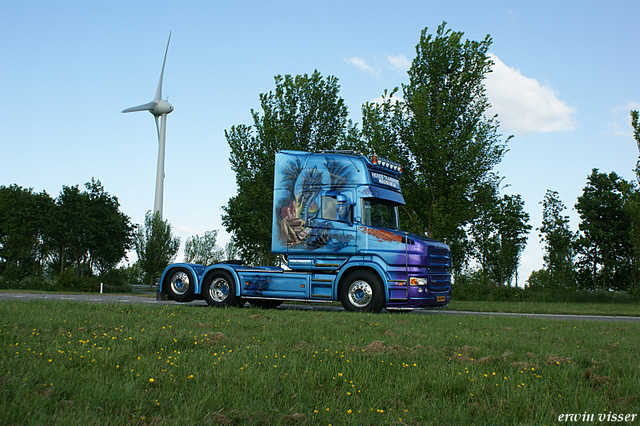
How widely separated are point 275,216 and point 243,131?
13.9 metres

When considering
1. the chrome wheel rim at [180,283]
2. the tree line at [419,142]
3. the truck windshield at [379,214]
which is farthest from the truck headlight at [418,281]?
the tree line at [419,142]

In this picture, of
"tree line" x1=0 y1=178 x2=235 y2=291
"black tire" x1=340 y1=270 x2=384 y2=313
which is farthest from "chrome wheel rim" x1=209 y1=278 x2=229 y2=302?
"tree line" x1=0 y1=178 x2=235 y2=291

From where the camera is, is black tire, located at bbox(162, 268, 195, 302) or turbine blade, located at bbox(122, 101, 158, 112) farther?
turbine blade, located at bbox(122, 101, 158, 112)

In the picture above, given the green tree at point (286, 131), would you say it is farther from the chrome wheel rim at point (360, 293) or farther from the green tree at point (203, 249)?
the green tree at point (203, 249)

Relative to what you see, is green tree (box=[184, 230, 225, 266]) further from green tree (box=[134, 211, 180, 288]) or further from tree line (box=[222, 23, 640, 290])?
tree line (box=[222, 23, 640, 290])

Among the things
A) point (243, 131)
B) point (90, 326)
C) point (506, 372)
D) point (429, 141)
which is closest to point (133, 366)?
point (90, 326)

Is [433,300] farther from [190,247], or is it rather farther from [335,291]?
[190,247]

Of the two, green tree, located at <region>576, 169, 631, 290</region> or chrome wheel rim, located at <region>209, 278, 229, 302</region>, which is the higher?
green tree, located at <region>576, 169, 631, 290</region>

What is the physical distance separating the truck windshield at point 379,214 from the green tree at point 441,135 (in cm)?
976

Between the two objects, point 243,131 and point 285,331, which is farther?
point 243,131

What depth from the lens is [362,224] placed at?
1330cm

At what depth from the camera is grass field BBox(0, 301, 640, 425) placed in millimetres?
3996

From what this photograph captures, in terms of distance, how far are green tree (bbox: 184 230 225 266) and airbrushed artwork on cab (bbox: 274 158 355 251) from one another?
3520cm

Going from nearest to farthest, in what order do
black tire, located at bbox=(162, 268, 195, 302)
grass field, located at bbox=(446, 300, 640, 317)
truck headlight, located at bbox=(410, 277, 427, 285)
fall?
1. truck headlight, located at bbox=(410, 277, 427, 285)
2. black tire, located at bbox=(162, 268, 195, 302)
3. grass field, located at bbox=(446, 300, 640, 317)
